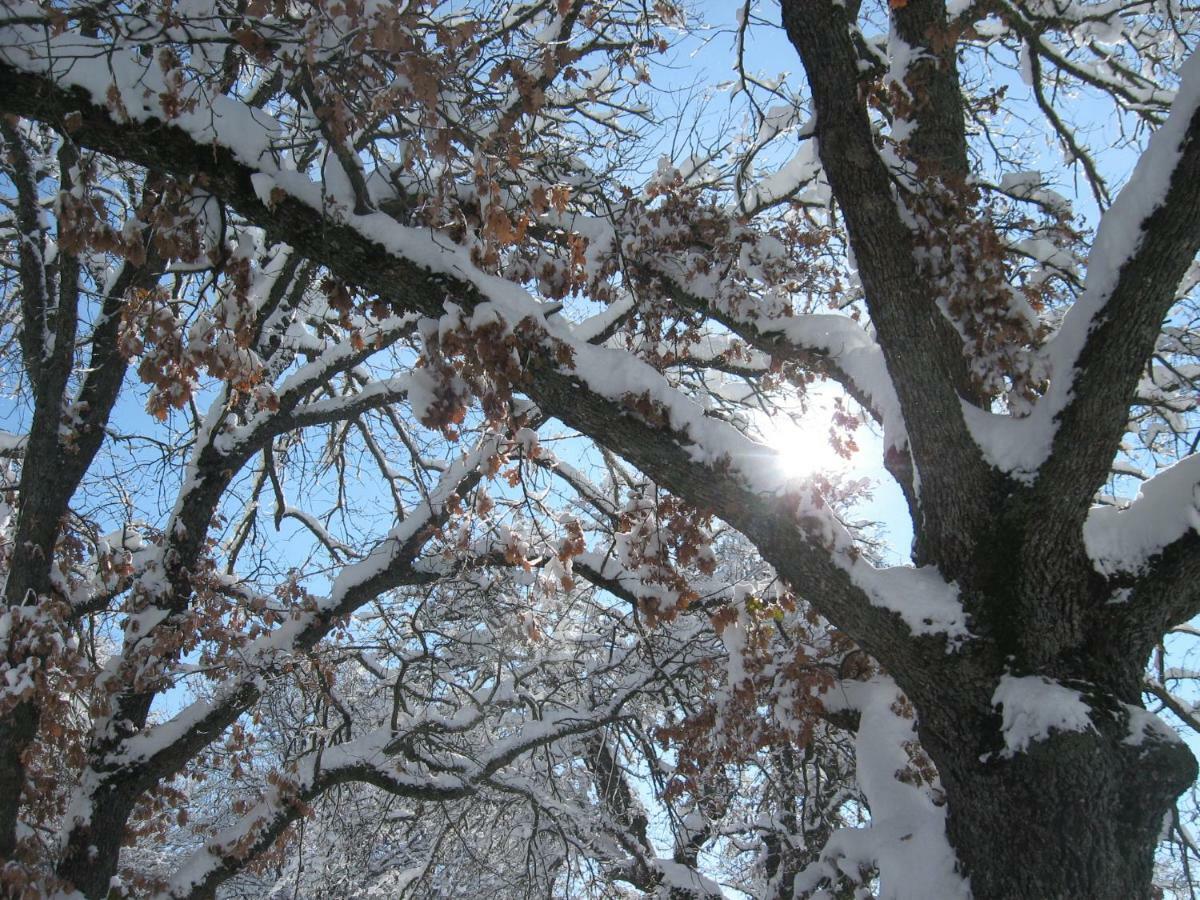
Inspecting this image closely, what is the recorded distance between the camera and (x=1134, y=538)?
3.03m

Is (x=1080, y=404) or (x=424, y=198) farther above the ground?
(x=424, y=198)

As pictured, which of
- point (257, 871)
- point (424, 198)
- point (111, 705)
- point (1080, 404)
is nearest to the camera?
point (1080, 404)

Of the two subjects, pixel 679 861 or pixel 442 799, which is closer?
pixel 442 799

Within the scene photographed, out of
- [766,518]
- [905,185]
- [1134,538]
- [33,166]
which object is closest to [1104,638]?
[1134,538]

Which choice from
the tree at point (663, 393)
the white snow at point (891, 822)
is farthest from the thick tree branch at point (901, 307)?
the white snow at point (891, 822)

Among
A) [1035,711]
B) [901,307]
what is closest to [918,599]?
[1035,711]

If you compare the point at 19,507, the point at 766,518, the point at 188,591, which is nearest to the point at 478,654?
the point at 188,591

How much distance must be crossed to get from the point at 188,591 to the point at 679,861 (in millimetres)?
5003

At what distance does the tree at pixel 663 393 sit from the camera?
9.32ft

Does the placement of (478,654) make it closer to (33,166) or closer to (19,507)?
(19,507)

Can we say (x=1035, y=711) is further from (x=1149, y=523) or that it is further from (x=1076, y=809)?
(x=1149, y=523)

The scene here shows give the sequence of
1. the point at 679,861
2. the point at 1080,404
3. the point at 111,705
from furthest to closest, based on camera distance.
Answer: the point at 679,861 → the point at 111,705 → the point at 1080,404

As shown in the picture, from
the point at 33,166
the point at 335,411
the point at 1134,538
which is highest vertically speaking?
the point at 33,166

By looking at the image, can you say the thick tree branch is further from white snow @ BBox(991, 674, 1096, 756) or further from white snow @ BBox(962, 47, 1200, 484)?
white snow @ BBox(991, 674, 1096, 756)
